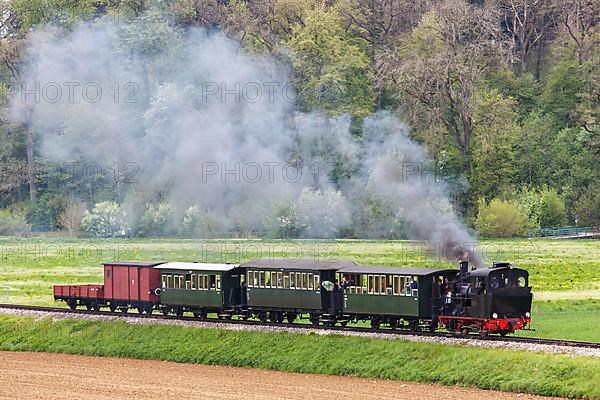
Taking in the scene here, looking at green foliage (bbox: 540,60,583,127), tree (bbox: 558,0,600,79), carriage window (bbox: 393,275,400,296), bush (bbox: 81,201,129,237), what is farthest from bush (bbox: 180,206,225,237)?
tree (bbox: 558,0,600,79)

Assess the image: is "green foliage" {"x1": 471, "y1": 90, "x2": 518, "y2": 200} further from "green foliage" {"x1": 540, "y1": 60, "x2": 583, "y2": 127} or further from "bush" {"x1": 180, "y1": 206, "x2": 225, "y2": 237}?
"bush" {"x1": 180, "y1": 206, "x2": 225, "y2": 237}

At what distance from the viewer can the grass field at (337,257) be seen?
50062 mm

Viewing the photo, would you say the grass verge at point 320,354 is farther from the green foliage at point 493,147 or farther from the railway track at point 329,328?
the green foliage at point 493,147

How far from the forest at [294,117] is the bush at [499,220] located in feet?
0.33

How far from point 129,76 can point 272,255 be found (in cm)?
1391

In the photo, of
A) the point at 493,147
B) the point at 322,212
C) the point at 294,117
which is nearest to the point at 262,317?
the point at 322,212

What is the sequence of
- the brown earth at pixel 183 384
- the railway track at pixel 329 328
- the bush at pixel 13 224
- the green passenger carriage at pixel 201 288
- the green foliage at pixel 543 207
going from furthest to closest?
the bush at pixel 13 224
the green foliage at pixel 543 207
the green passenger carriage at pixel 201 288
the railway track at pixel 329 328
the brown earth at pixel 183 384

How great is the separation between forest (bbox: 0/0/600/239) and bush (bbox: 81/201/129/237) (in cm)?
11

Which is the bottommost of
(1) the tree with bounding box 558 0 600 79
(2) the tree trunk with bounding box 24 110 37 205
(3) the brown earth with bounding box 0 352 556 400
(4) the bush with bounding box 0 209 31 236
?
(3) the brown earth with bounding box 0 352 556 400

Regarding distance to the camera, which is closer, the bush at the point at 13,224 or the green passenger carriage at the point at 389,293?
the green passenger carriage at the point at 389,293

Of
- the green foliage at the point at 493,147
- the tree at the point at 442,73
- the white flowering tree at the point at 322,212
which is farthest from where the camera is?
the tree at the point at 442,73

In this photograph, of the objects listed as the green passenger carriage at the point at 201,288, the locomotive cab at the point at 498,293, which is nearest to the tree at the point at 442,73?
the green passenger carriage at the point at 201,288

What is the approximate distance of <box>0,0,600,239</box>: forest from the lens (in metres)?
57.7

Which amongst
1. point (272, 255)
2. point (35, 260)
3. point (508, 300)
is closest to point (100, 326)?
point (272, 255)
